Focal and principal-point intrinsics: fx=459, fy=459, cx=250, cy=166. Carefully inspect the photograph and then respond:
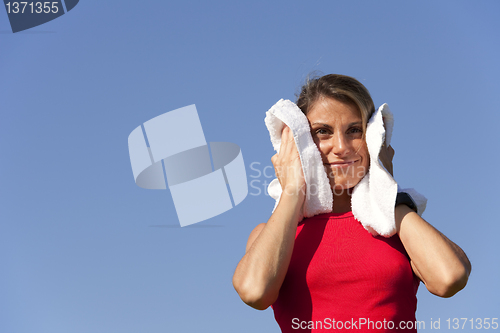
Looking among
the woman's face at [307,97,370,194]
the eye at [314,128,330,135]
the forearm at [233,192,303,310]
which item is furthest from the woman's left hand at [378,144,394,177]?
the forearm at [233,192,303,310]

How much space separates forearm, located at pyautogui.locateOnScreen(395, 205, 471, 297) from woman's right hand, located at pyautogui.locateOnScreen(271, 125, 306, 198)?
79 centimetres

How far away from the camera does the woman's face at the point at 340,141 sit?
3.48 meters

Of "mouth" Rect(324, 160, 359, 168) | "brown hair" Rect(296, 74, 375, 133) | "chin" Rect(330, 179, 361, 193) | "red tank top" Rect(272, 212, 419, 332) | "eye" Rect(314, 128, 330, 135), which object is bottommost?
"red tank top" Rect(272, 212, 419, 332)

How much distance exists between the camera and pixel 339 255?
3225 millimetres

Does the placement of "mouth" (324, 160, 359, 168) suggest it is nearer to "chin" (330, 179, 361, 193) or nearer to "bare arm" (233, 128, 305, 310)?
"chin" (330, 179, 361, 193)

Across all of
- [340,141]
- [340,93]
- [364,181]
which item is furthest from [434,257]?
[340,93]

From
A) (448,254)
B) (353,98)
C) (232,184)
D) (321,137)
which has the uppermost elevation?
(353,98)

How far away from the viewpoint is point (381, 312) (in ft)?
9.86

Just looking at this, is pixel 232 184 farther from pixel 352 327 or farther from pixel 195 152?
pixel 352 327

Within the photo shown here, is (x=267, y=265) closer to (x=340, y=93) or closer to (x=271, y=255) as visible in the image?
(x=271, y=255)

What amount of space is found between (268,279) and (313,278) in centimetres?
36

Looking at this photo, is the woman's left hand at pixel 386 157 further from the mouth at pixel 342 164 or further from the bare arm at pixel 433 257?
the bare arm at pixel 433 257

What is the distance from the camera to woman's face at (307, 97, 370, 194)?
3.48 metres

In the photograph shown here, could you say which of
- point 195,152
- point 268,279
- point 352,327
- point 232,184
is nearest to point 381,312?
point 352,327
